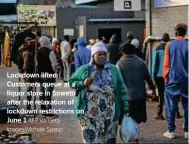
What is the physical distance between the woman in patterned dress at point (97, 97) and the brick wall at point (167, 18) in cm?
608

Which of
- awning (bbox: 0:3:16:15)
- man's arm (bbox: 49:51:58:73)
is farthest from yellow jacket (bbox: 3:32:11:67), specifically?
awning (bbox: 0:3:16:15)

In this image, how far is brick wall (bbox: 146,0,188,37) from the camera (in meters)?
11.2

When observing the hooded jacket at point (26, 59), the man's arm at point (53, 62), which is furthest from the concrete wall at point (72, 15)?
the man's arm at point (53, 62)

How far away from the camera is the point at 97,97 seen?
208 inches

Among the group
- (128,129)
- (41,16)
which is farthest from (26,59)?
(41,16)

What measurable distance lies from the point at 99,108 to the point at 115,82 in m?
0.33

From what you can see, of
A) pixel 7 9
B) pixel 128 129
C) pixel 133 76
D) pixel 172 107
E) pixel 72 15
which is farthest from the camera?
pixel 72 15

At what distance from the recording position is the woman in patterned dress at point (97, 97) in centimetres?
527

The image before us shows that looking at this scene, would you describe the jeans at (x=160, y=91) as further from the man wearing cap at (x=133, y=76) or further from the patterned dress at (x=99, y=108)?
the patterned dress at (x=99, y=108)

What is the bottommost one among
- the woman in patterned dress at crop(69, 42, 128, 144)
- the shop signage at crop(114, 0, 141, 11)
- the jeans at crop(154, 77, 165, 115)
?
the jeans at crop(154, 77, 165, 115)

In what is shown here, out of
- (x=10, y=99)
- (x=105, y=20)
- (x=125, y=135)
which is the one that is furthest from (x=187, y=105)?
(x=105, y=20)

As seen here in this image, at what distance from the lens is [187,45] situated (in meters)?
6.91

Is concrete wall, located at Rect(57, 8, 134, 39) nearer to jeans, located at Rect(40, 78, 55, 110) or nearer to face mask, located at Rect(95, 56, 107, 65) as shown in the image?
jeans, located at Rect(40, 78, 55, 110)

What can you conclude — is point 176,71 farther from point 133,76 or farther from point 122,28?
point 122,28
